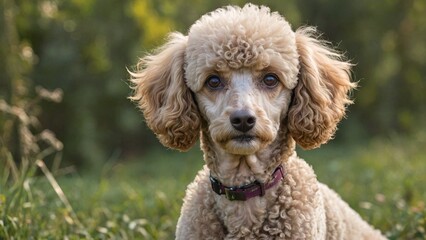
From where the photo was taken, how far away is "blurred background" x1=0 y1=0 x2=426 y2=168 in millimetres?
15094

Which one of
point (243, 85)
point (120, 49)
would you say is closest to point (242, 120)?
point (243, 85)

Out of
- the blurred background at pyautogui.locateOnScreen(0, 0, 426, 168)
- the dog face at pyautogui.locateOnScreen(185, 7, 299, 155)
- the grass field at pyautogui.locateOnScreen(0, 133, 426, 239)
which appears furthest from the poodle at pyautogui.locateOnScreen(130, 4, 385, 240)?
the blurred background at pyautogui.locateOnScreen(0, 0, 426, 168)

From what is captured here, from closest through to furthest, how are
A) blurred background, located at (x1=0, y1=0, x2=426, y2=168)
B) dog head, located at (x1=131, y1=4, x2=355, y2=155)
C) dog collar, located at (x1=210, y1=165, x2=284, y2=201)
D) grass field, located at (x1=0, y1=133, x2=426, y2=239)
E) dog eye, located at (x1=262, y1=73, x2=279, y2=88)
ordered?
1. dog head, located at (x1=131, y1=4, x2=355, y2=155)
2. dog eye, located at (x1=262, y1=73, x2=279, y2=88)
3. dog collar, located at (x1=210, y1=165, x2=284, y2=201)
4. grass field, located at (x1=0, y1=133, x2=426, y2=239)
5. blurred background, located at (x1=0, y1=0, x2=426, y2=168)

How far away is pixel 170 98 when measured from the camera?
4.56m

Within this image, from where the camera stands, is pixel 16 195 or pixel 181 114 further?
pixel 16 195

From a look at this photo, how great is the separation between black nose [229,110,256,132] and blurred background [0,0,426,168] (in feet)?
30.5

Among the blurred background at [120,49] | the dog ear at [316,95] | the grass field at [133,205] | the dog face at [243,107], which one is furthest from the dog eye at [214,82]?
the blurred background at [120,49]

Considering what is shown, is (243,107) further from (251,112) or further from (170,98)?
(170,98)

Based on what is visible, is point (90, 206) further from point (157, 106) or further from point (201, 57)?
point (201, 57)

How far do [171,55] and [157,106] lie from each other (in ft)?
1.01

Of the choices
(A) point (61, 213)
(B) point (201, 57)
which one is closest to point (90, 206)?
(A) point (61, 213)

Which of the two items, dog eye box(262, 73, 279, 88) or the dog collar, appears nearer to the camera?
dog eye box(262, 73, 279, 88)

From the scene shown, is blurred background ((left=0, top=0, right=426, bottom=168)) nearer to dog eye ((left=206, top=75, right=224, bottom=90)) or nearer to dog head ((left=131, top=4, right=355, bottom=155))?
dog head ((left=131, top=4, right=355, bottom=155))

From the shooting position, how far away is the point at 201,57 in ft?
14.4
